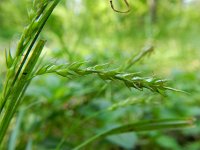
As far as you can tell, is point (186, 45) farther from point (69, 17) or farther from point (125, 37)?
point (69, 17)

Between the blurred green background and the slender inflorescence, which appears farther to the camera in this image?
the blurred green background

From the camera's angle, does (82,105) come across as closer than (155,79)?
No

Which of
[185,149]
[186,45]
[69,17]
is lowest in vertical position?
[185,149]

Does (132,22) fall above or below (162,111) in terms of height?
above

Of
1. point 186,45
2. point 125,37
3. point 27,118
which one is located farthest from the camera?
point 186,45

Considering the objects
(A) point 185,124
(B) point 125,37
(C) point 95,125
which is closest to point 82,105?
(C) point 95,125

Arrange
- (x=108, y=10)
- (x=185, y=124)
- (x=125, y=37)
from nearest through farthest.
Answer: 1. (x=185, y=124)
2. (x=108, y=10)
3. (x=125, y=37)

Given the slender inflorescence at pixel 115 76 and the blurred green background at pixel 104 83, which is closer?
the slender inflorescence at pixel 115 76

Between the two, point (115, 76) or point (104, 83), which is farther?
point (104, 83)
